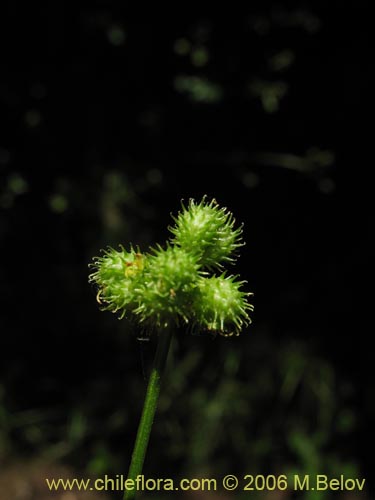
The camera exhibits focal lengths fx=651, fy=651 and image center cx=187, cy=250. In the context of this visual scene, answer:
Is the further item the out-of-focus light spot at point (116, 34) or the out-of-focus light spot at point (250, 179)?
the out-of-focus light spot at point (250, 179)

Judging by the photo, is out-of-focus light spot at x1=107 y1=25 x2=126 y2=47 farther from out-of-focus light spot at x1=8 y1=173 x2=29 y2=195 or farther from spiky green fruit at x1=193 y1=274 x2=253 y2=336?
spiky green fruit at x1=193 y1=274 x2=253 y2=336

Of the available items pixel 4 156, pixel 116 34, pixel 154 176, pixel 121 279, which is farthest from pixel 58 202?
pixel 121 279

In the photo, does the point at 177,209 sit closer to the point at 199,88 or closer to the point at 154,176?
the point at 154,176

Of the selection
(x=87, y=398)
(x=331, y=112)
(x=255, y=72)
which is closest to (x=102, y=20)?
(x=255, y=72)

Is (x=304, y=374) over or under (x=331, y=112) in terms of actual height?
under

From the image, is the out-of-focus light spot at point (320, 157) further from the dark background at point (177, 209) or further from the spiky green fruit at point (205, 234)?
the spiky green fruit at point (205, 234)

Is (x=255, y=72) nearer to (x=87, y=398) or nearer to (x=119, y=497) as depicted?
(x=87, y=398)

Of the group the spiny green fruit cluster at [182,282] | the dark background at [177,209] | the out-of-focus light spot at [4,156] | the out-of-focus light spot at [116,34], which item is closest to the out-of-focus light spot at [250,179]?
the dark background at [177,209]
